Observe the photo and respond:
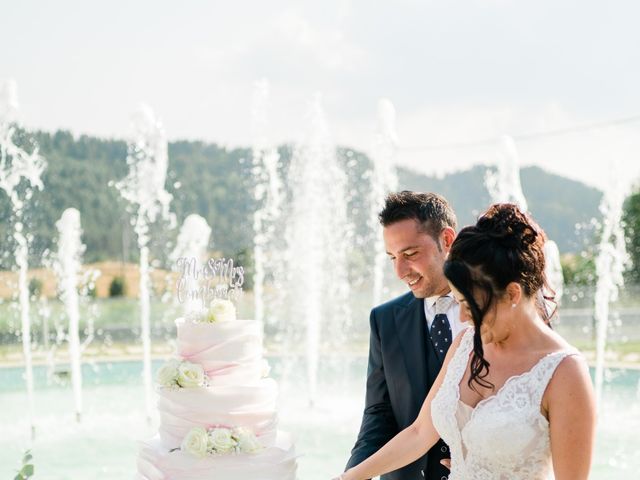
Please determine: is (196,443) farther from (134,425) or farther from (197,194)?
(197,194)

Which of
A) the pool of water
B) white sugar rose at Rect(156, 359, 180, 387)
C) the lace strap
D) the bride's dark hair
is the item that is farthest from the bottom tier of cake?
the pool of water

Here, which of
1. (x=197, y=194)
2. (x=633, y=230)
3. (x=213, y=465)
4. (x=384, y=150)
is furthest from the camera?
(x=197, y=194)

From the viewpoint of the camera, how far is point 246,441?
384cm

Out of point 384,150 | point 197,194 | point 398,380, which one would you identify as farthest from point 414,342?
point 197,194

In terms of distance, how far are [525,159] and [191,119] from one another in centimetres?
1694

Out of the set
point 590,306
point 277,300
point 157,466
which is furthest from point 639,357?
point 157,466

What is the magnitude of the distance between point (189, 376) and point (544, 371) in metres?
1.58

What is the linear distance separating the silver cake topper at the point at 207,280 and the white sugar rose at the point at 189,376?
31 cm

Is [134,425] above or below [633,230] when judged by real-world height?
below

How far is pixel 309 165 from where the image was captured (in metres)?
23.4

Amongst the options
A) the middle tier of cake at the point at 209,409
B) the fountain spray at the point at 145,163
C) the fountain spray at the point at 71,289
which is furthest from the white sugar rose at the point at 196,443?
the fountain spray at the point at 145,163

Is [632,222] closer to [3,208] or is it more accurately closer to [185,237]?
[185,237]

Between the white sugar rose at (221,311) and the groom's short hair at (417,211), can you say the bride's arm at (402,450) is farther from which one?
the white sugar rose at (221,311)

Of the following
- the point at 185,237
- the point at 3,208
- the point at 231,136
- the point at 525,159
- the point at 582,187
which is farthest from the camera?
the point at 582,187
